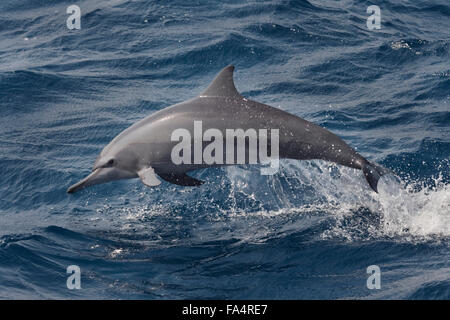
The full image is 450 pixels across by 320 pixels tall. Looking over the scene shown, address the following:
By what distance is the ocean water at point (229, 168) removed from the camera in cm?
795

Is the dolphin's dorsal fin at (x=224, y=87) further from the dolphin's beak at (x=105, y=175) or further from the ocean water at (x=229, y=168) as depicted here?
the ocean water at (x=229, y=168)

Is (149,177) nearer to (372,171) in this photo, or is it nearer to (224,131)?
(224,131)

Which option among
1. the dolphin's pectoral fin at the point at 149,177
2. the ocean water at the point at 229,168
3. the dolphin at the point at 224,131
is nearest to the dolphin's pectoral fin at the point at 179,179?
the dolphin at the point at 224,131

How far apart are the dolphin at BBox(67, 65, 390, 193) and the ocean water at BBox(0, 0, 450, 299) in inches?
38.2

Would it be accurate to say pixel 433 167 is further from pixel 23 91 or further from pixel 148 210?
pixel 23 91

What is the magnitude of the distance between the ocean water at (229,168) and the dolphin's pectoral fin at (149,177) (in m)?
0.94

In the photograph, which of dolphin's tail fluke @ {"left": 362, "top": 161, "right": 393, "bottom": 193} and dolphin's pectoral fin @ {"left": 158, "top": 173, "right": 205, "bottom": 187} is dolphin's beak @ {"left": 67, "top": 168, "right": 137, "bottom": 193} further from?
dolphin's tail fluke @ {"left": 362, "top": 161, "right": 393, "bottom": 193}

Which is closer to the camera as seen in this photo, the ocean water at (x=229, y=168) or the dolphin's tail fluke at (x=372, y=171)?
the ocean water at (x=229, y=168)

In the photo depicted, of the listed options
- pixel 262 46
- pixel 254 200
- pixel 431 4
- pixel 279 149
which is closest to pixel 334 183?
pixel 254 200

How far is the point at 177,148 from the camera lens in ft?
26.9

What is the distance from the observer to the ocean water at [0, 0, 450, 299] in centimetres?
795

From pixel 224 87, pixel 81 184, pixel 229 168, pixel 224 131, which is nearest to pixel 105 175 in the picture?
pixel 81 184

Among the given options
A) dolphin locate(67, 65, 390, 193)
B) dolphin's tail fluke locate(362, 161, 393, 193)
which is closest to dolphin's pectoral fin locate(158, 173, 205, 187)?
dolphin locate(67, 65, 390, 193)

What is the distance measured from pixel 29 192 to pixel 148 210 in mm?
1977
